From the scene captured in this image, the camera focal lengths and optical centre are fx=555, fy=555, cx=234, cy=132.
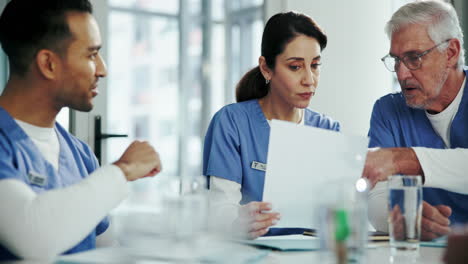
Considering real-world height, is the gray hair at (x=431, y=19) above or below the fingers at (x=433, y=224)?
above

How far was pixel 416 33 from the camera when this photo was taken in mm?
1837

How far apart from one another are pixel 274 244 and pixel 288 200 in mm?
184

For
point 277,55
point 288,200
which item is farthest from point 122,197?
point 277,55

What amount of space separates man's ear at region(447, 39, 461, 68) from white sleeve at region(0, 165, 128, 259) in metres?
1.34

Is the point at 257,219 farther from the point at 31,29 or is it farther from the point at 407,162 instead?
the point at 31,29

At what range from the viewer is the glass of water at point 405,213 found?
1.17 m

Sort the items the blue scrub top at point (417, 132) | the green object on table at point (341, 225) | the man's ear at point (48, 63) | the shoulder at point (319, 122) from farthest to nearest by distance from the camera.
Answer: the shoulder at point (319, 122) → the blue scrub top at point (417, 132) → the man's ear at point (48, 63) → the green object on table at point (341, 225)

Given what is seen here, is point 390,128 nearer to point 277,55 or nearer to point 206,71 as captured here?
point 277,55

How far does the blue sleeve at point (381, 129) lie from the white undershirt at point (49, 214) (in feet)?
3.57

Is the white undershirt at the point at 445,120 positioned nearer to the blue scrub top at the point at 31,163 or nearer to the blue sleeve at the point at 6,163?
the blue scrub top at the point at 31,163

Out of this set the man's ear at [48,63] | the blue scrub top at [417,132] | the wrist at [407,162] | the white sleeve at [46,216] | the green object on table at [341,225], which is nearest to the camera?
the green object on table at [341,225]

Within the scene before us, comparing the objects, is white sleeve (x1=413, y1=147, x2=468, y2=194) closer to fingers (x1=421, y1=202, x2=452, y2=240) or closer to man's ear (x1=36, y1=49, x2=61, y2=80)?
fingers (x1=421, y1=202, x2=452, y2=240)

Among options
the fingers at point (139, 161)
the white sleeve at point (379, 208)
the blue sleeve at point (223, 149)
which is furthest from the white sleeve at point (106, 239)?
the white sleeve at point (379, 208)

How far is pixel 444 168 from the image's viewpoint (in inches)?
60.1
